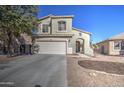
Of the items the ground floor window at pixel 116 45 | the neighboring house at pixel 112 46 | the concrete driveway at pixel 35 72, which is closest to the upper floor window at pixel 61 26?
the concrete driveway at pixel 35 72

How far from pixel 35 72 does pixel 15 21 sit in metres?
4.18

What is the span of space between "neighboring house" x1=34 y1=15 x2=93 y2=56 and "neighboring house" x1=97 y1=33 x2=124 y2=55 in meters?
Result: 1.36

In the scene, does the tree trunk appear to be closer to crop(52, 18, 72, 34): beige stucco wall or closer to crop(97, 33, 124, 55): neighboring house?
crop(52, 18, 72, 34): beige stucco wall

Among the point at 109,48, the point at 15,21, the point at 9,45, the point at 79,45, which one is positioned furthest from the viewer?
the point at 109,48

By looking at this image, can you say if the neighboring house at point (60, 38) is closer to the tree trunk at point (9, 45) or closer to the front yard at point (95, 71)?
the front yard at point (95, 71)

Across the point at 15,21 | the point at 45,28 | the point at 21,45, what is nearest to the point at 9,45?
the point at 21,45

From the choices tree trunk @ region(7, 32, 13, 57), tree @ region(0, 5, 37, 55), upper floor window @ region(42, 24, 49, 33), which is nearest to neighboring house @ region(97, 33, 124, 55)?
upper floor window @ region(42, 24, 49, 33)

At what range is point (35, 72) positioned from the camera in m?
11.6

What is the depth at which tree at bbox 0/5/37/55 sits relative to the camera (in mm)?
14023

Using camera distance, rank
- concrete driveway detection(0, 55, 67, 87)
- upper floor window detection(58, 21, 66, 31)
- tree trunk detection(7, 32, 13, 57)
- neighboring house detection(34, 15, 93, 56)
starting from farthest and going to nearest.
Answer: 1. upper floor window detection(58, 21, 66, 31)
2. tree trunk detection(7, 32, 13, 57)
3. neighboring house detection(34, 15, 93, 56)
4. concrete driveway detection(0, 55, 67, 87)

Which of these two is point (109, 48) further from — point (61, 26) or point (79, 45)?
point (61, 26)
